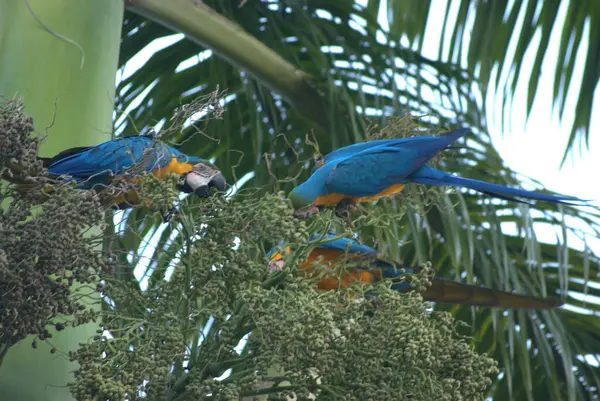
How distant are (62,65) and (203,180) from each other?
0.44 metres

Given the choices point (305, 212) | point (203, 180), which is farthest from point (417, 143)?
point (203, 180)

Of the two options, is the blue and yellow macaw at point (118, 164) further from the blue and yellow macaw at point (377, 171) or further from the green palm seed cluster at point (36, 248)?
the green palm seed cluster at point (36, 248)

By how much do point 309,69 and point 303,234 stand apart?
204cm

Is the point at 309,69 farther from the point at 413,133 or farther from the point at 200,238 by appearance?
Answer: the point at 200,238

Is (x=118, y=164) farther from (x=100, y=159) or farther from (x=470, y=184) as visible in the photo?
(x=470, y=184)

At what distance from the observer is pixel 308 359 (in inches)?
64.2

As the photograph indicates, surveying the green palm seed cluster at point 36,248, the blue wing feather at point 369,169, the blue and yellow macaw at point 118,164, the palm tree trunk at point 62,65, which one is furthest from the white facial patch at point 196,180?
the green palm seed cluster at point 36,248

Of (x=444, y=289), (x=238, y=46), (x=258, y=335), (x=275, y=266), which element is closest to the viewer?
(x=258, y=335)

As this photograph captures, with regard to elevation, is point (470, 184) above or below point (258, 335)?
above

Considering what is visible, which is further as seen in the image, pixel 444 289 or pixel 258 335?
pixel 444 289

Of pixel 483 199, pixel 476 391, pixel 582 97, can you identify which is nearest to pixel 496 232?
pixel 483 199

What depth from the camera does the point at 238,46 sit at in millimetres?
2984

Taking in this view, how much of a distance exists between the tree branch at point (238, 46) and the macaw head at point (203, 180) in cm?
61

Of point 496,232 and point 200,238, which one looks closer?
point 200,238
